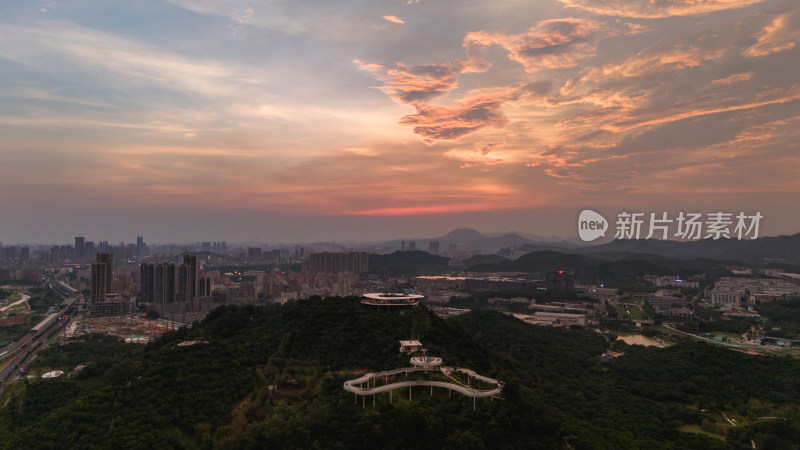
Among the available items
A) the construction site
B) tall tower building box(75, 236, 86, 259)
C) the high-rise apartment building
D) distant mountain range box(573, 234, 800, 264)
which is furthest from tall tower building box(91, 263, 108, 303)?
distant mountain range box(573, 234, 800, 264)

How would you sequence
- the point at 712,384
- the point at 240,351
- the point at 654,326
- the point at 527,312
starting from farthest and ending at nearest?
1. the point at 527,312
2. the point at 654,326
3. the point at 712,384
4. the point at 240,351

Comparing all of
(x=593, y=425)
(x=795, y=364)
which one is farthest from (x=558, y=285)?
(x=593, y=425)

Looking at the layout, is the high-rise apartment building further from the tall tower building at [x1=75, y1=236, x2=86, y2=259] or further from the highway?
the tall tower building at [x1=75, y1=236, x2=86, y2=259]

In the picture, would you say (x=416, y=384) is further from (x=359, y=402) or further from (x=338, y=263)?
(x=338, y=263)

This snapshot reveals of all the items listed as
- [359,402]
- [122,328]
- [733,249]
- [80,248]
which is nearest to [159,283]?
[122,328]

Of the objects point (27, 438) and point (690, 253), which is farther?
point (690, 253)

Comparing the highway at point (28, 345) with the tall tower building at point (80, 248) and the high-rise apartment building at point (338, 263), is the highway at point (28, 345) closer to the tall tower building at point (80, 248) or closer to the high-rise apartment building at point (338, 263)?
the high-rise apartment building at point (338, 263)

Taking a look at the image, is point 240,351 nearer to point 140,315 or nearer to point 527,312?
point 527,312
